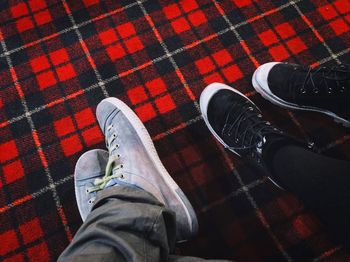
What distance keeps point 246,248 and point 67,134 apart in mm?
626

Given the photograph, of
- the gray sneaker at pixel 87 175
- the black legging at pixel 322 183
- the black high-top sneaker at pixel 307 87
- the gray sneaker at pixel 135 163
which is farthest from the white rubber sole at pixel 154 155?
the black high-top sneaker at pixel 307 87

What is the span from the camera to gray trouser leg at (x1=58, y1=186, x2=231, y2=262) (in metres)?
0.55

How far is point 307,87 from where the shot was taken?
957mm

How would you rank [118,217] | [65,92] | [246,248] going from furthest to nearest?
[65,92], [246,248], [118,217]

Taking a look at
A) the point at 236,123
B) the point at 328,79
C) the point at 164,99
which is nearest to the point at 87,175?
the point at 164,99

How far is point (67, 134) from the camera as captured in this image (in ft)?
3.27

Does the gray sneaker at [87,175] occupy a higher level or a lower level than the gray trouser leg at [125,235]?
lower

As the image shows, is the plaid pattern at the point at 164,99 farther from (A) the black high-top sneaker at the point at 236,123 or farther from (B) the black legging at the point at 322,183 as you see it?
(B) the black legging at the point at 322,183

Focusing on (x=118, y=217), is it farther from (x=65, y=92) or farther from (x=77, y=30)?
(x=77, y=30)

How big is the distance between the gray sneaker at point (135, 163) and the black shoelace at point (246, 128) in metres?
0.22

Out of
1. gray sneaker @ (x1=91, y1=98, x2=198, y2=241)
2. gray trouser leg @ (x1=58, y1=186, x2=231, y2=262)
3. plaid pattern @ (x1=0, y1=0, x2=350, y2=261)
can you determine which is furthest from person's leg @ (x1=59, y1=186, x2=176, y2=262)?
plaid pattern @ (x1=0, y1=0, x2=350, y2=261)

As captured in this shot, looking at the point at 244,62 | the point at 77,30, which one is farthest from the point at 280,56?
the point at 77,30

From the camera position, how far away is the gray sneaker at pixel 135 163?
0.83 meters

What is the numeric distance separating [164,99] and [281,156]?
0.40m
